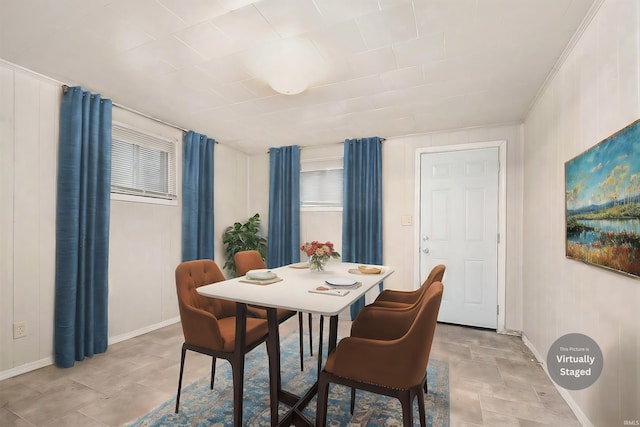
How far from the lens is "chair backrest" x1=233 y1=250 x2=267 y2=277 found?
2.76 meters

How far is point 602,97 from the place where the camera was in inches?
63.2

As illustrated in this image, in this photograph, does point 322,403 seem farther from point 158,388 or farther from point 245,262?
point 245,262

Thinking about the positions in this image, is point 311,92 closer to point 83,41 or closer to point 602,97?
point 83,41

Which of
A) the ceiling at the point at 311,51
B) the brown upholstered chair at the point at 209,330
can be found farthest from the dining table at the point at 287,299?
the ceiling at the point at 311,51

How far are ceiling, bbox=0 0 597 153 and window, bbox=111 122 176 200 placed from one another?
339mm

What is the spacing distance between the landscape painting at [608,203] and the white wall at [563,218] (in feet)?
0.23

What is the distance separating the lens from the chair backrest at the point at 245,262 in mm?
2760

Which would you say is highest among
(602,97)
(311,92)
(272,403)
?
(311,92)

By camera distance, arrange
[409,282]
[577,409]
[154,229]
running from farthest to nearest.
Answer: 1. [409,282]
2. [154,229]
3. [577,409]

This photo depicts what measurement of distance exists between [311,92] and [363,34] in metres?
0.91

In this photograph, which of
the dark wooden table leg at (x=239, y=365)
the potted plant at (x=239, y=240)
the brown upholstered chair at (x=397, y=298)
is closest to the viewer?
the dark wooden table leg at (x=239, y=365)

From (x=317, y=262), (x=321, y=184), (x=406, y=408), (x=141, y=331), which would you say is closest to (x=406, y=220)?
(x=321, y=184)

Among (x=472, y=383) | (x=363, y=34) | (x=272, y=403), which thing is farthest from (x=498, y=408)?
(x=363, y=34)

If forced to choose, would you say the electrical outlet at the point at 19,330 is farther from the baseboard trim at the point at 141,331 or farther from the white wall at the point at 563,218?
the white wall at the point at 563,218
